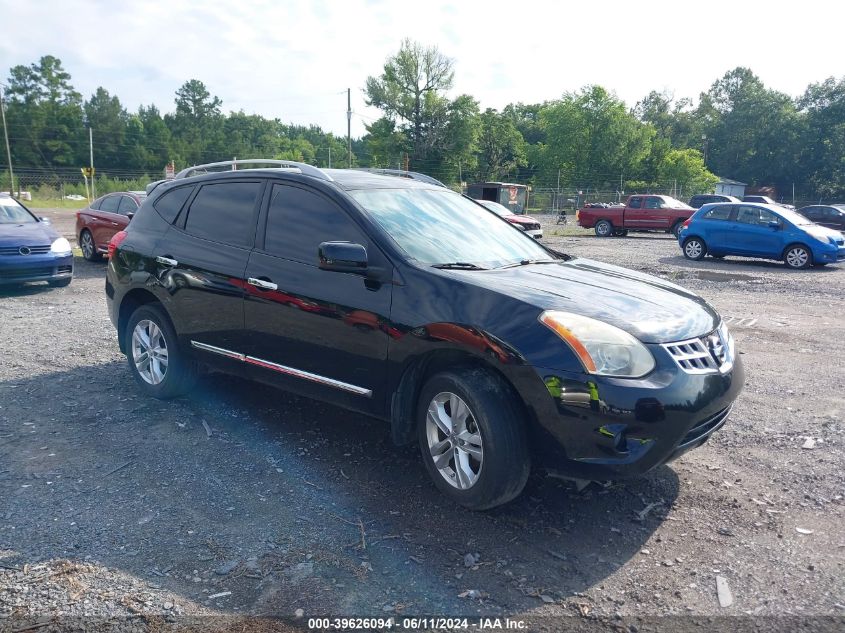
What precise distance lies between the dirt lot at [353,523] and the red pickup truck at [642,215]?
23.3 meters

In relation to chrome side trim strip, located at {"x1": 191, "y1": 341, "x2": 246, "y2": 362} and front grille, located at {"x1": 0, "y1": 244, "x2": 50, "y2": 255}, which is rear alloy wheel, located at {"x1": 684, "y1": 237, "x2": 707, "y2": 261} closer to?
front grille, located at {"x1": 0, "y1": 244, "x2": 50, "y2": 255}

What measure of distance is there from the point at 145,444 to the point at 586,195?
162ft

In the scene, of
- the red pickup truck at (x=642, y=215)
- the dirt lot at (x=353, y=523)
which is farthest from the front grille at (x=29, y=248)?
the red pickup truck at (x=642, y=215)

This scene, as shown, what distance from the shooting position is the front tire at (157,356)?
5.09 m

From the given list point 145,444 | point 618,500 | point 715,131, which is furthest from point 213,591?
point 715,131

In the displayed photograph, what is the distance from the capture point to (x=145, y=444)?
14.4ft

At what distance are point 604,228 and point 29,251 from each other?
77.6ft

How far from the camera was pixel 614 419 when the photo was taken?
303cm

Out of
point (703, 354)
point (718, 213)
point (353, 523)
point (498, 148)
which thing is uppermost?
point (498, 148)

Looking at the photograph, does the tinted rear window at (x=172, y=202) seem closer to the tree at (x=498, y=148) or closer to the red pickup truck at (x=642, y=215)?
the red pickup truck at (x=642, y=215)

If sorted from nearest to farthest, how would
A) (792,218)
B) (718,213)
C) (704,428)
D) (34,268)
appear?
(704,428), (34,268), (792,218), (718,213)

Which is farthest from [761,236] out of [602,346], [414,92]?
[414,92]

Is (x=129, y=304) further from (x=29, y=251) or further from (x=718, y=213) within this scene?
(x=718, y=213)

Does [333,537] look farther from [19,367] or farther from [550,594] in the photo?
[19,367]
